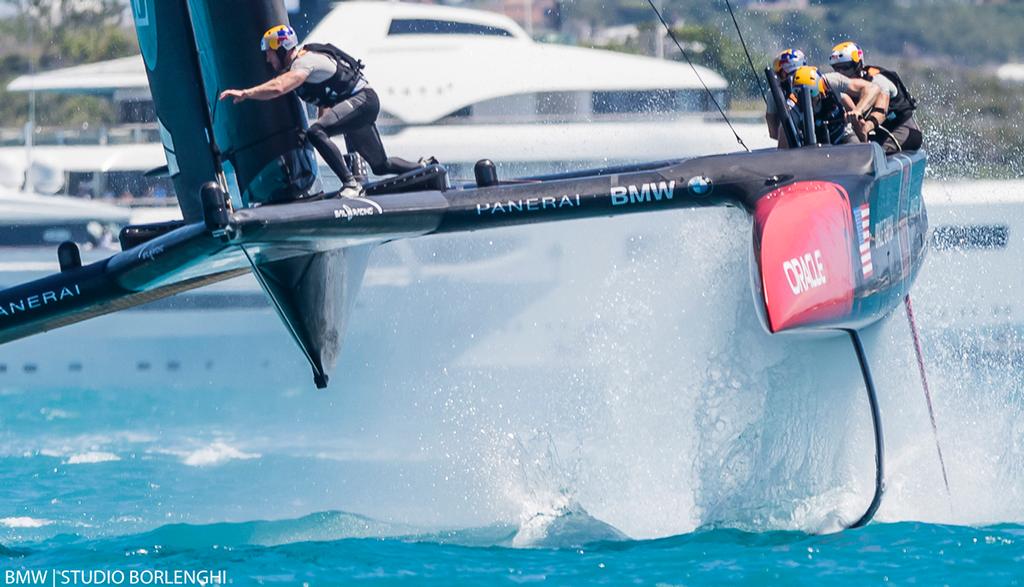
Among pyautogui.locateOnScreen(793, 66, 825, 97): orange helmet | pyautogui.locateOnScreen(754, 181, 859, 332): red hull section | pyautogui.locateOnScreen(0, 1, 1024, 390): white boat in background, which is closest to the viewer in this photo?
pyautogui.locateOnScreen(754, 181, 859, 332): red hull section

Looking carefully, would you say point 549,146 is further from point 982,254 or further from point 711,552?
point 711,552

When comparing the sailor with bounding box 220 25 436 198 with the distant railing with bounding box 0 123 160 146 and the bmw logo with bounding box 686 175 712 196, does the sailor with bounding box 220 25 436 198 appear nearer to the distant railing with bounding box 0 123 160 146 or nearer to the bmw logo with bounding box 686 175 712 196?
the bmw logo with bounding box 686 175 712 196

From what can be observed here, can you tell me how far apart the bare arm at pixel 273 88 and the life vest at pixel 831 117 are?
2.51m

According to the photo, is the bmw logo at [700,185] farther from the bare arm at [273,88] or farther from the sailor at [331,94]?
the bare arm at [273,88]

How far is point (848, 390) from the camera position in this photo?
23.4 feet

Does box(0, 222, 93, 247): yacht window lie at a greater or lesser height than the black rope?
lesser

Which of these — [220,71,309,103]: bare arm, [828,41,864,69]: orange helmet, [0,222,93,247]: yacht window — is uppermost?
[220,71,309,103]: bare arm

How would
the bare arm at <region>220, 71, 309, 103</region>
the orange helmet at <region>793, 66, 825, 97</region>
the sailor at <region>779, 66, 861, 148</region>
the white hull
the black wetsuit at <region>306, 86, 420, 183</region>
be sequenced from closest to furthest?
the bare arm at <region>220, 71, 309, 103</region>, the black wetsuit at <region>306, 86, 420, 183</region>, the orange helmet at <region>793, 66, 825, 97</region>, the sailor at <region>779, 66, 861, 148</region>, the white hull

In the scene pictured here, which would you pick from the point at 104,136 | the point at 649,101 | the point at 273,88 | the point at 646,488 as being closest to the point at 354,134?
the point at 273,88

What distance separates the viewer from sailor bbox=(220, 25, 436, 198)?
21.1 feet

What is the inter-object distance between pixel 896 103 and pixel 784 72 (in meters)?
0.92

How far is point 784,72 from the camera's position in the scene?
24.3 feet

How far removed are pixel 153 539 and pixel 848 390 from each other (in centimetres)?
345

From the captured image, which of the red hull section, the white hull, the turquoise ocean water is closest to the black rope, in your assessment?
the turquoise ocean water
